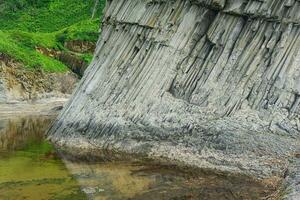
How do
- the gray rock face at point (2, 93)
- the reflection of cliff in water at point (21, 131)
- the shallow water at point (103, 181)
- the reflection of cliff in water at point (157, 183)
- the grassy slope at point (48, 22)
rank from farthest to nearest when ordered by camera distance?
the grassy slope at point (48, 22) → the gray rock face at point (2, 93) → the reflection of cliff in water at point (21, 131) → the shallow water at point (103, 181) → the reflection of cliff in water at point (157, 183)

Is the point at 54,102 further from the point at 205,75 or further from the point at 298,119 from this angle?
the point at 298,119

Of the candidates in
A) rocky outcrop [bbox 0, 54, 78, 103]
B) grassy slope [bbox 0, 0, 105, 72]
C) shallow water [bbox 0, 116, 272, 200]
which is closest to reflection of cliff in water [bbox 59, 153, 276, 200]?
shallow water [bbox 0, 116, 272, 200]

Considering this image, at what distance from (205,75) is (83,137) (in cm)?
784

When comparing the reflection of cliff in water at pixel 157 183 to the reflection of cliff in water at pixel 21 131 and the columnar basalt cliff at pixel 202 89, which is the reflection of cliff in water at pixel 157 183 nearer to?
the columnar basalt cliff at pixel 202 89

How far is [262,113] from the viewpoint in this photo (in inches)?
1006

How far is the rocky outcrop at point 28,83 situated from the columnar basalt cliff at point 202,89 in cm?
2022

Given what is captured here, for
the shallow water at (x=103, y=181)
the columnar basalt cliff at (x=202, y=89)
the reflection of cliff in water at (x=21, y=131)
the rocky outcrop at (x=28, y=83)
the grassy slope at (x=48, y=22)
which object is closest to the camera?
the shallow water at (x=103, y=181)

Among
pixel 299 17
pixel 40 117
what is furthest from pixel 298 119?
pixel 40 117

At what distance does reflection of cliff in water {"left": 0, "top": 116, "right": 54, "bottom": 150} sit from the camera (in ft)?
113

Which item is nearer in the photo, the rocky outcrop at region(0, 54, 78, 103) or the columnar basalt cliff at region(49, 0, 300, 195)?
the columnar basalt cliff at region(49, 0, 300, 195)

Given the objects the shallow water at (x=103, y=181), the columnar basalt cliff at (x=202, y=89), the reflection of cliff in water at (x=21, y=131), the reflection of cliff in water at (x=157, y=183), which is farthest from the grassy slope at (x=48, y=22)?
the reflection of cliff in water at (x=157, y=183)

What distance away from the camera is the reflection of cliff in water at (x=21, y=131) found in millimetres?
34303

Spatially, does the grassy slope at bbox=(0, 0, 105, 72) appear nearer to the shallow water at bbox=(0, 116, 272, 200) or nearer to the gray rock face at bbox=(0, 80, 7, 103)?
the gray rock face at bbox=(0, 80, 7, 103)

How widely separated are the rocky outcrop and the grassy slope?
19.9 feet
